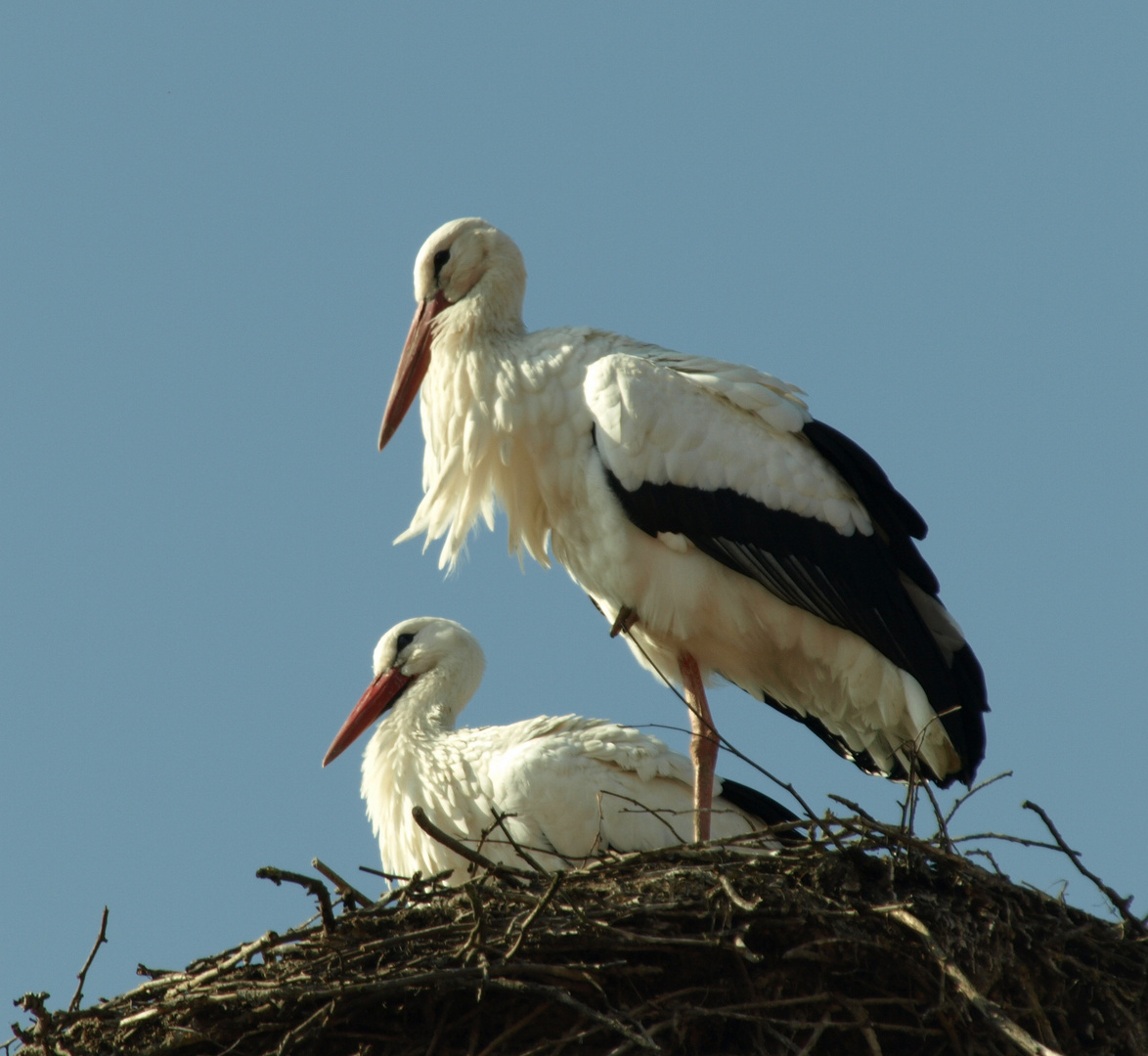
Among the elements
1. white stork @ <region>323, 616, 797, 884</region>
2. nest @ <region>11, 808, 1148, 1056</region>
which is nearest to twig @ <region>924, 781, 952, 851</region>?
nest @ <region>11, 808, 1148, 1056</region>

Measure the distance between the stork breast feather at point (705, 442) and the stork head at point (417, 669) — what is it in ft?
4.71

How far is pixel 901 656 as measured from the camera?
4.88m

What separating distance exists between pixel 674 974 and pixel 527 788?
4.76 feet

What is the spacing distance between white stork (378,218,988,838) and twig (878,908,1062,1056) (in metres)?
1.29

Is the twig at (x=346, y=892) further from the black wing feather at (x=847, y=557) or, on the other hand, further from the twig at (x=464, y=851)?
the black wing feather at (x=847, y=557)

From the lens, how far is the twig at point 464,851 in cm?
326

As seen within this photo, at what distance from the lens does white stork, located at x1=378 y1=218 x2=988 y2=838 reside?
15.7 feet

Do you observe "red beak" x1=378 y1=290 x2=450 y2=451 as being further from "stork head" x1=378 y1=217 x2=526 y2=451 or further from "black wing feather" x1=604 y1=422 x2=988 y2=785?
"black wing feather" x1=604 y1=422 x2=988 y2=785

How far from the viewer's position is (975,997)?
131 inches

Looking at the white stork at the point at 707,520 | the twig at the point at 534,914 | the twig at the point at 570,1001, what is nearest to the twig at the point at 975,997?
the twig at the point at 570,1001

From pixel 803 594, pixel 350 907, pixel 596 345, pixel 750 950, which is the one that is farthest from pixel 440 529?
pixel 750 950

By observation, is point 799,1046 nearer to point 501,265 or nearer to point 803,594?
point 803,594

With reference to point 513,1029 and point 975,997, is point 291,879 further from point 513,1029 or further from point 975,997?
point 975,997

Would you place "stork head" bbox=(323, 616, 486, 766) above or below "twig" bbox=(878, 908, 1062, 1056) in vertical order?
above
